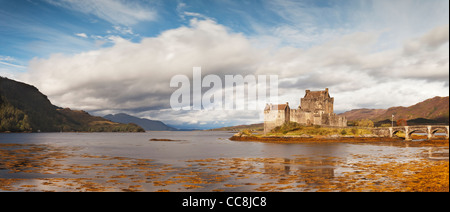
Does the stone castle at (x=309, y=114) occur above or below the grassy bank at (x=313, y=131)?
above

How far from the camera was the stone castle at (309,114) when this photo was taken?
11581 centimetres

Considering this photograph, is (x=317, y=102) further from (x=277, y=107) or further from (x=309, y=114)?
(x=277, y=107)

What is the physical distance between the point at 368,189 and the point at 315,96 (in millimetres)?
108933

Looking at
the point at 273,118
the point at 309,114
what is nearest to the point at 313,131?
the point at 309,114

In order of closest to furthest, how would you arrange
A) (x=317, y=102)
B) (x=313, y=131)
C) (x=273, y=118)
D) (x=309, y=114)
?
(x=313, y=131)
(x=309, y=114)
(x=273, y=118)
(x=317, y=102)

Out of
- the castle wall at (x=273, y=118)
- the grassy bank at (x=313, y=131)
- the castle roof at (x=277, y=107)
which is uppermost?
the castle roof at (x=277, y=107)

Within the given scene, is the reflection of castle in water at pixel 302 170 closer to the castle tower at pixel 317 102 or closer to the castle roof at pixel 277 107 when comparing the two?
the castle roof at pixel 277 107

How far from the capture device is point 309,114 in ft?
384

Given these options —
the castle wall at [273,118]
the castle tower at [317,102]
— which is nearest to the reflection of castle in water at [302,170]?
the castle wall at [273,118]

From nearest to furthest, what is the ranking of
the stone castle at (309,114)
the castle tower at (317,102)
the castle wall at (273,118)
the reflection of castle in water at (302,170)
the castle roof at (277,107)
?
the reflection of castle in water at (302,170), the stone castle at (309,114), the castle wall at (273,118), the castle roof at (277,107), the castle tower at (317,102)

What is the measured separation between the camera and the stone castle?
11581 cm

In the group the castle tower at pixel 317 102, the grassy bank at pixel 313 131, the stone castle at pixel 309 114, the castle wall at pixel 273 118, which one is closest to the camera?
the grassy bank at pixel 313 131
